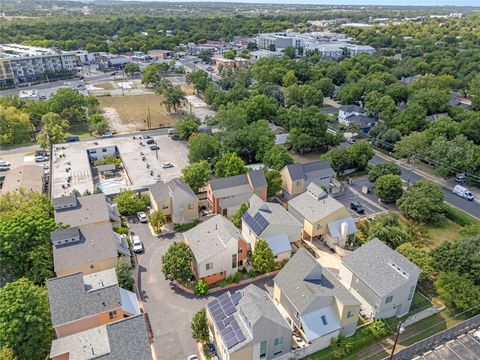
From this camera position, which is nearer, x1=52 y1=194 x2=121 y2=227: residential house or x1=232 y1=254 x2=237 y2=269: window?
x1=232 y1=254 x2=237 y2=269: window

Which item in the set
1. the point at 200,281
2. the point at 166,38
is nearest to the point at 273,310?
the point at 200,281

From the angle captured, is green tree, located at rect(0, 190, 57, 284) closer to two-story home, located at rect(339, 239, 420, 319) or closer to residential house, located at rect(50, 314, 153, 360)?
residential house, located at rect(50, 314, 153, 360)

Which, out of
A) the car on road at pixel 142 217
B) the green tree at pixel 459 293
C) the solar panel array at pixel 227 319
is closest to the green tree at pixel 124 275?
the solar panel array at pixel 227 319

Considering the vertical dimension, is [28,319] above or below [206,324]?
above

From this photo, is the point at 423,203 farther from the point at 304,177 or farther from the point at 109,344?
the point at 109,344

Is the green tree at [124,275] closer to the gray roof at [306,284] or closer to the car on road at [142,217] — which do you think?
the car on road at [142,217]

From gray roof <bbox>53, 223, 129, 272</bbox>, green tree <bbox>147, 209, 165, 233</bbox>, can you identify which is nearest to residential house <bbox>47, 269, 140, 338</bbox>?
gray roof <bbox>53, 223, 129, 272</bbox>

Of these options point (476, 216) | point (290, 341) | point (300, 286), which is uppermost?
point (300, 286)

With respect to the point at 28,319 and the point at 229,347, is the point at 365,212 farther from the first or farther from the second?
the point at 28,319
